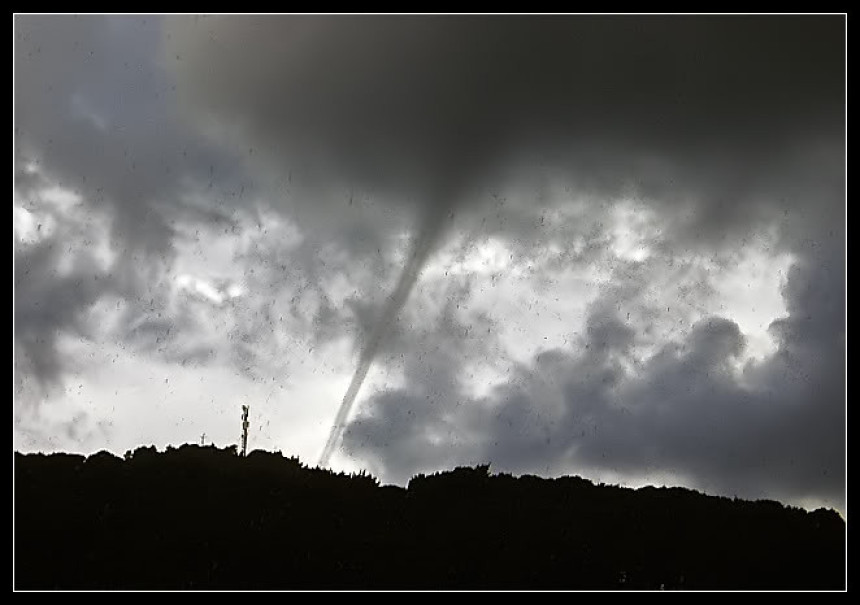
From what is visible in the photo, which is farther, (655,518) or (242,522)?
(655,518)

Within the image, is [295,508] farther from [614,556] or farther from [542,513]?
[614,556]

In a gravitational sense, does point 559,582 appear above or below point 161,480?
below
